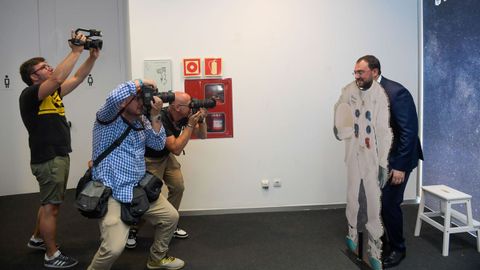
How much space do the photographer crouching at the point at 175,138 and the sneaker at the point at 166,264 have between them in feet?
1.43

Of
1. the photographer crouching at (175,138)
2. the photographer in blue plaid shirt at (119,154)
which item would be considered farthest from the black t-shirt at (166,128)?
the photographer in blue plaid shirt at (119,154)

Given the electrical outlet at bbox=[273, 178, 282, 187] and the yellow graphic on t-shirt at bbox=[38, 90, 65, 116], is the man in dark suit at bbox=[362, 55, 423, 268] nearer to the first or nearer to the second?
the electrical outlet at bbox=[273, 178, 282, 187]

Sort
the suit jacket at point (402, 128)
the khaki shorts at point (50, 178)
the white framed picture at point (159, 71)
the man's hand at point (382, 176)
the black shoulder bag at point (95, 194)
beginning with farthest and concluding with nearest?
the white framed picture at point (159, 71) < the khaki shorts at point (50, 178) < the suit jacket at point (402, 128) < the man's hand at point (382, 176) < the black shoulder bag at point (95, 194)

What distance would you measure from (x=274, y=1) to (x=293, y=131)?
1276 mm

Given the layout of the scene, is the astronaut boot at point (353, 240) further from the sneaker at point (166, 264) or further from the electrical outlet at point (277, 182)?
the sneaker at point (166, 264)

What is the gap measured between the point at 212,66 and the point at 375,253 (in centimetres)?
217

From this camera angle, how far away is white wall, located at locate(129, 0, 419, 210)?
3.62 metres

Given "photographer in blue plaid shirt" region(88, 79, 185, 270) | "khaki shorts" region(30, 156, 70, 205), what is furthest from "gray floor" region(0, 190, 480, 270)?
"photographer in blue plaid shirt" region(88, 79, 185, 270)

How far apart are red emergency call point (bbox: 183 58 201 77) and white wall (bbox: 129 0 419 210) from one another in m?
0.06

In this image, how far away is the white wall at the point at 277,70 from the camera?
11.9 ft

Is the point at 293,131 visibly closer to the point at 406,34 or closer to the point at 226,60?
the point at 226,60

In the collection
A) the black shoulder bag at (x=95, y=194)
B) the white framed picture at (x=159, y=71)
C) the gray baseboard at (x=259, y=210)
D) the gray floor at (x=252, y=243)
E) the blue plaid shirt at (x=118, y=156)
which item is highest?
the white framed picture at (x=159, y=71)

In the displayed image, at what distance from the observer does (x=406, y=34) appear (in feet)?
12.4

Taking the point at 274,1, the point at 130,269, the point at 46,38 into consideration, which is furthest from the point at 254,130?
the point at 46,38
